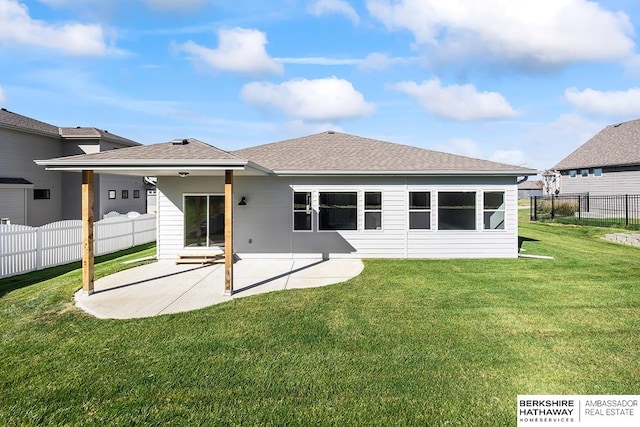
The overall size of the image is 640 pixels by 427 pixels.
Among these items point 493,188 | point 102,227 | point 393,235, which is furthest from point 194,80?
point 493,188

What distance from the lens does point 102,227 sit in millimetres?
13633

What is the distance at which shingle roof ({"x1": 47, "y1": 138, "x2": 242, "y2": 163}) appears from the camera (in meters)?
7.45

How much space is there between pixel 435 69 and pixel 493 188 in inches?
495

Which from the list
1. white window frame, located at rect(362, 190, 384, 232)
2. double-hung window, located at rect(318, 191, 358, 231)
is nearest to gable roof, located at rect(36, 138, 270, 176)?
double-hung window, located at rect(318, 191, 358, 231)

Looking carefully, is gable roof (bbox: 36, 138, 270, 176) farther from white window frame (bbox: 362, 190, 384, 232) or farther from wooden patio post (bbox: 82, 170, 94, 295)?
white window frame (bbox: 362, 190, 384, 232)

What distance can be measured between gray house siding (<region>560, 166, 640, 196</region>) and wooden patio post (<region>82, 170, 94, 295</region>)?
3190 cm

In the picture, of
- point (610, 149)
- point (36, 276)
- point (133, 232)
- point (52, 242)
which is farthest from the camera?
point (610, 149)

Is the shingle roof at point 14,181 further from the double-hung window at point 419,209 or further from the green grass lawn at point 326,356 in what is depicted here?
the double-hung window at point 419,209

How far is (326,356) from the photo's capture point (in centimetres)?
461

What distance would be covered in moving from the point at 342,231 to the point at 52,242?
384 inches

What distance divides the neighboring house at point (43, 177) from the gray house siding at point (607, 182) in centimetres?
3520

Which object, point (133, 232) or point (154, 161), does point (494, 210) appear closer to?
point (154, 161)

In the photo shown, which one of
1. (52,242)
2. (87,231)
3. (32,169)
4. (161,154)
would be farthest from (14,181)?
(161,154)

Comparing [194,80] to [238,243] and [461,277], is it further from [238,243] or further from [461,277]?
[461,277]
